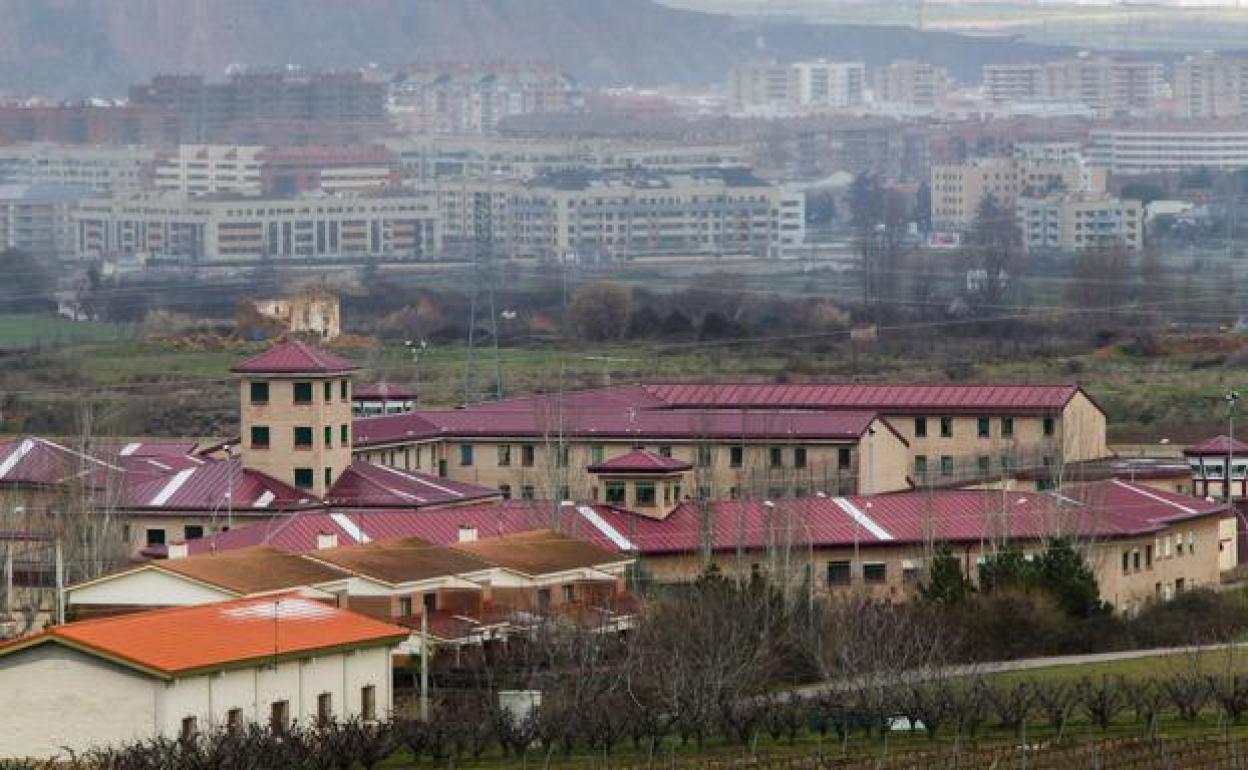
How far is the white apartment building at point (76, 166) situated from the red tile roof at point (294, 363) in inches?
4287

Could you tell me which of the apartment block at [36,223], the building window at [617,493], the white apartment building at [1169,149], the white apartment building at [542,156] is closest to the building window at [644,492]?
the building window at [617,493]

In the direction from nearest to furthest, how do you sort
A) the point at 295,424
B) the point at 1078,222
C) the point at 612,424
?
1. the point at 295,424
2. the point at 612,424
3. the point at 1078,222

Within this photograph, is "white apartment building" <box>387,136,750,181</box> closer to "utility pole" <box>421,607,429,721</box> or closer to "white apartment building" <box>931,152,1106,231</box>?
"white apartment building" <box>931,152,1106,231</box>

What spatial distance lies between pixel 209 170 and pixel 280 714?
12243cm

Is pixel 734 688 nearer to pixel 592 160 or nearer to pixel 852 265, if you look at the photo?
pixel 852 265

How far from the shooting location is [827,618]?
32.4m

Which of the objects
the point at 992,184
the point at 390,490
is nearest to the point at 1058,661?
the point at 390,490

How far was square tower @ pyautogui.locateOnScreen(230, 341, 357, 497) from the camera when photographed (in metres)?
40.6

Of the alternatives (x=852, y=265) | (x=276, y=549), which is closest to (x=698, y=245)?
(x=852, y=265)

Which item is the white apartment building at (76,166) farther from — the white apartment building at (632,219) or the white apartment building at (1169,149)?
the white apartment building at (1169,149)

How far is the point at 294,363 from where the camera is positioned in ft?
135

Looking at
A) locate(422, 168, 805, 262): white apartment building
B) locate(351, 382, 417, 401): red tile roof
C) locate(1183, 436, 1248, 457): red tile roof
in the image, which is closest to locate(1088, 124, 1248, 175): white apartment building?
locate(422, 168, 805, 262): white apartment building

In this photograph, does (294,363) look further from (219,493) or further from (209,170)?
(209,170)

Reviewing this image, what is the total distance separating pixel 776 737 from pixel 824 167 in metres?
148
